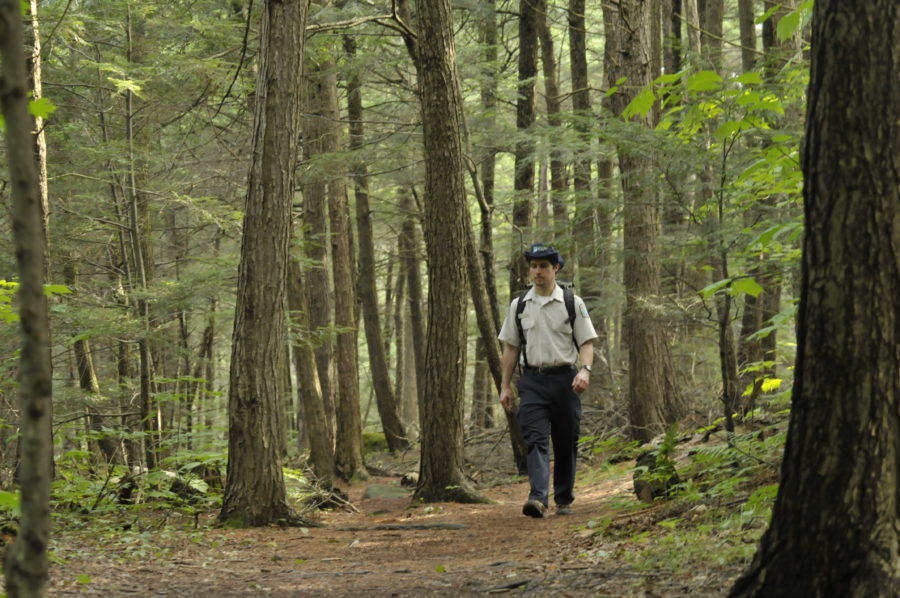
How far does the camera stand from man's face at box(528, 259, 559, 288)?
23.8 feet

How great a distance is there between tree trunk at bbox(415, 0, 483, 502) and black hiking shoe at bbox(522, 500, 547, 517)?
169cm

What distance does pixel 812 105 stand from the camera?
9.21 feet

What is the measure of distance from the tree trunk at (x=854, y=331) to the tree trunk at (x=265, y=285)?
18.6 feet

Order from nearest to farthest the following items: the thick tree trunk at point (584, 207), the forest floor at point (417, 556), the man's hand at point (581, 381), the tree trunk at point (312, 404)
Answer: the forest floor at point (417, 556)
the man's hand at point (581, 381)
the thick tree trunk at point (584, 207)
the tree trunk at point (312, 404)

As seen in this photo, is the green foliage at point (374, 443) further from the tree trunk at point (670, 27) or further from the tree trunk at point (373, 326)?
the tree trunk at point (670, 27)

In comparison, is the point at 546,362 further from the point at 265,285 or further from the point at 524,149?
the point at 524,149

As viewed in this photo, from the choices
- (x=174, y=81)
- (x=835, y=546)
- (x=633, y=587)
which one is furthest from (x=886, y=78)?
(x=174, y=81)

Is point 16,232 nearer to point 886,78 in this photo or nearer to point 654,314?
A: point 886,78

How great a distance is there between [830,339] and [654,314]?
790 centimetres

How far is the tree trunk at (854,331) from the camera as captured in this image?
2672mm

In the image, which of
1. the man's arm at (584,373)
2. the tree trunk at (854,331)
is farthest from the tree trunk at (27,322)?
the man's arm at (584,373)

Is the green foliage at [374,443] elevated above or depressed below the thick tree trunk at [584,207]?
below

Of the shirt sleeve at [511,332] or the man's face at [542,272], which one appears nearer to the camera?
the man's face at [542,272]

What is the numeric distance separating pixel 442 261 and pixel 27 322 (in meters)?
7.24
